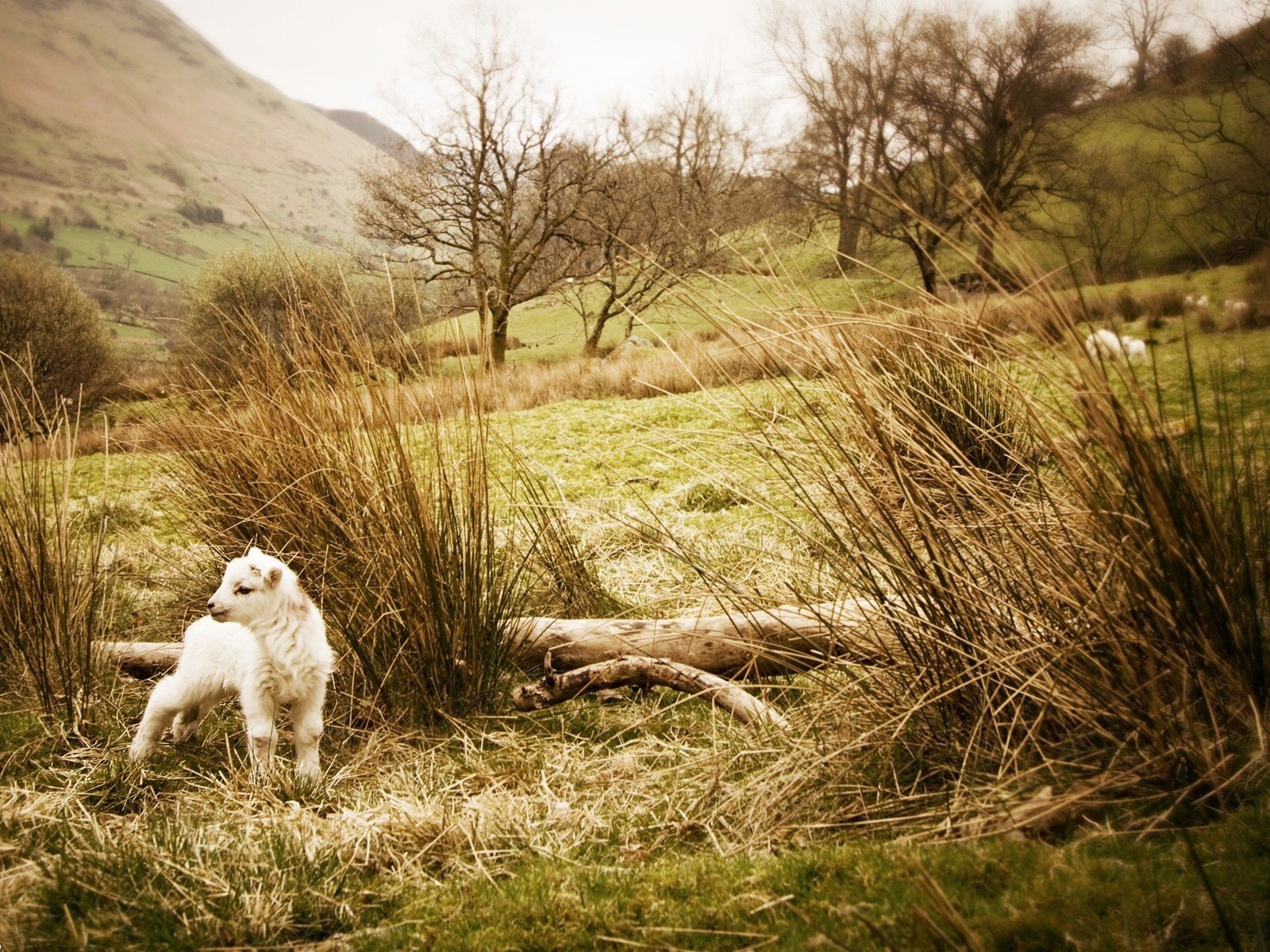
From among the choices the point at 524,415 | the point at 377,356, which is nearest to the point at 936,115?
the point at 524,415

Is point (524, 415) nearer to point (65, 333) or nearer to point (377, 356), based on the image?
point (377, 356)

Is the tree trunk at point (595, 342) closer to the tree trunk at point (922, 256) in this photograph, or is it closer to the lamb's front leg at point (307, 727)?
the tree trunk at point (922, 256)

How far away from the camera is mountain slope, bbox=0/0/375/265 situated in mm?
32906

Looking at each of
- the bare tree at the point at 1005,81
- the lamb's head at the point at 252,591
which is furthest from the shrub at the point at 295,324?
the bare tree at the point at 1005,81

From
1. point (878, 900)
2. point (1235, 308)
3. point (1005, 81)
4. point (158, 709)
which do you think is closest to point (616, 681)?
point (878, 900)

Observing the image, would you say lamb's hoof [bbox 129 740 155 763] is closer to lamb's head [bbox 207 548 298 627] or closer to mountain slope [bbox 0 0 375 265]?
lamb's head [bbox 207 548 298 627]

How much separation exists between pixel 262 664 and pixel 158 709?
48cm

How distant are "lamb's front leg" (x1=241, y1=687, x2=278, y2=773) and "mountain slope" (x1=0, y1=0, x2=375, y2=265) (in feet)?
41.3

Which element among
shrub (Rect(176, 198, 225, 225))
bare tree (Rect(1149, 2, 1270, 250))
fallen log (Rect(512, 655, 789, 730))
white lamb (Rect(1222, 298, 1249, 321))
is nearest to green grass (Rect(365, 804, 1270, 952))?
fallen log (Rect(512, 655, 789, 730))

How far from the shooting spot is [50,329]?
13141mm

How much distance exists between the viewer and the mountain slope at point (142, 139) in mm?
32906

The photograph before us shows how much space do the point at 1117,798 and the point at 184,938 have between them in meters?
1.82

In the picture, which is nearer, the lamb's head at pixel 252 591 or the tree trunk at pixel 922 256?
the tree trunk at pixel 922 256

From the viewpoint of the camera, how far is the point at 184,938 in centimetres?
141
